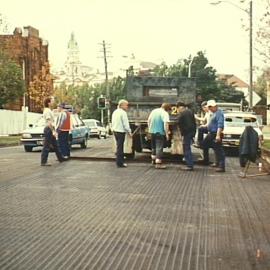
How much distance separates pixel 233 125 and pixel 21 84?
91.8 ft

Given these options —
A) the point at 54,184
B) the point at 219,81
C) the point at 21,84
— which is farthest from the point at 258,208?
the point at 219,81

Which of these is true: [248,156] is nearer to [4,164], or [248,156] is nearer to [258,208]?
[258,208]

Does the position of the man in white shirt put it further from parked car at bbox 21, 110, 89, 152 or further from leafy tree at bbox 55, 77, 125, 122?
leafy tree at bbox 55, 77, 125, 122

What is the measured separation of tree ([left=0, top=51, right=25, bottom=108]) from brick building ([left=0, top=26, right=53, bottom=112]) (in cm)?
1088

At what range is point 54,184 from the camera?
12.5m

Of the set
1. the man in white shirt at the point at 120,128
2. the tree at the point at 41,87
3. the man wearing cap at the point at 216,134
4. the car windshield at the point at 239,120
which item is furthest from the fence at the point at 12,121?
the man wearing cap at the point at 216,134

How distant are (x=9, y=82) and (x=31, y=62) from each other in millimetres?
19307

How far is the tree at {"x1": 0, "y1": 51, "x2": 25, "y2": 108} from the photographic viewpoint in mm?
46188

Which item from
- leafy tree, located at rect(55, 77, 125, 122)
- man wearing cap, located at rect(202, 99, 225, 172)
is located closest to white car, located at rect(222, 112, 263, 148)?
man wearing cap, located at rect(202, 99, 225, 172)

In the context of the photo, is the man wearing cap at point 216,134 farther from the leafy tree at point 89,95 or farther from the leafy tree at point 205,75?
the leafy tree at point 89,95

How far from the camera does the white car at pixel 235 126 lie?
22938 millimetres

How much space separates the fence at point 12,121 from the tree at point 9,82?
3.81 ft

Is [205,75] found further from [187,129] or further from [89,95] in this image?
[187,129]

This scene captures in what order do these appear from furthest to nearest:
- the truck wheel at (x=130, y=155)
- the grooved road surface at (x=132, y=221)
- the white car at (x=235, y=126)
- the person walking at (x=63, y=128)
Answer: the white car at (x=235, y=126) < the truck wheel at (x=130, y=155) < the person walking at (x=63, y=128) < the grooved road surface at (x=132, y=221)
